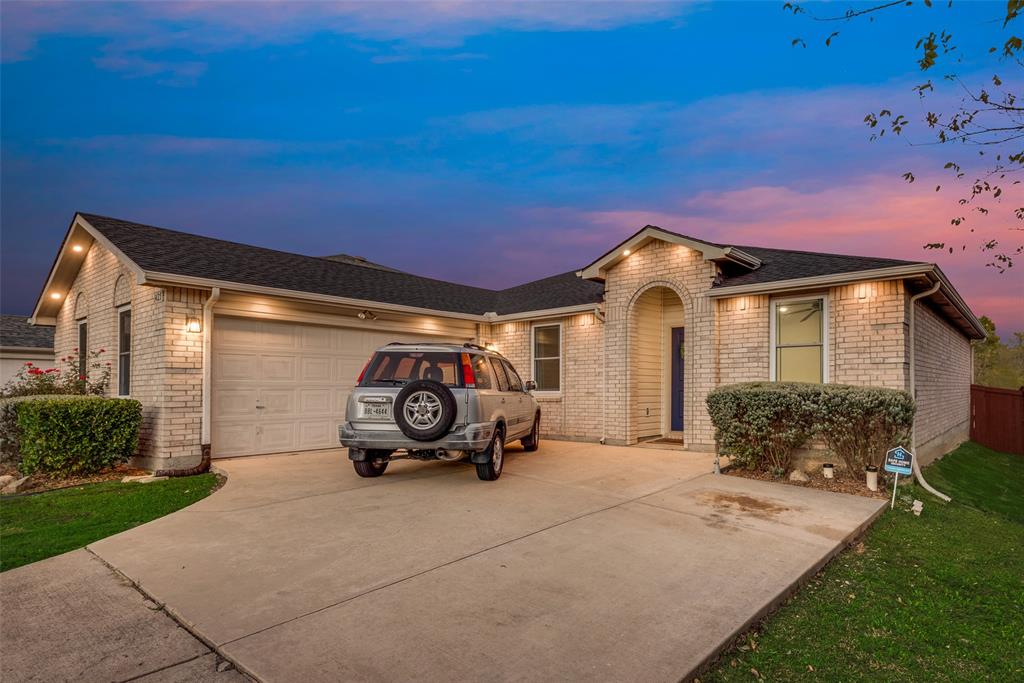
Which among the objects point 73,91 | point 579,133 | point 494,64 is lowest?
point 579,133

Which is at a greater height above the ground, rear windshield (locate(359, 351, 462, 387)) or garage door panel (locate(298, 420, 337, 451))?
rear windshield (locate(359, 351, 462, 387))

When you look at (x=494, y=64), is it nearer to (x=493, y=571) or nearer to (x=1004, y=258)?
(x=1004, y=258)

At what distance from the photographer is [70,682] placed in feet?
8.43

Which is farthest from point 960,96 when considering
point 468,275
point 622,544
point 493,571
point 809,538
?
point 468,275

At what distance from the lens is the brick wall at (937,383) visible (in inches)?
361

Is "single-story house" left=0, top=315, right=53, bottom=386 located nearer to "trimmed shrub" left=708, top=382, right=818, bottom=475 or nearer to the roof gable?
the roof gable

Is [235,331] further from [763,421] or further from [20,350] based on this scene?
[20,350]

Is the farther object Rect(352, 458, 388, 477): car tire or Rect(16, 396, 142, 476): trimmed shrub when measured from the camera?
Rect(16, 396, 142, 476): trimmed shrub

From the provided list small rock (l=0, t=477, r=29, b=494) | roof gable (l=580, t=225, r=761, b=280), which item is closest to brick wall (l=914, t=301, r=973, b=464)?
roof gable (l=580, t=225, r=761, b=280)

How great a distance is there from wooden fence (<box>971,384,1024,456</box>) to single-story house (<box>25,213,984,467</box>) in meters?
3.84

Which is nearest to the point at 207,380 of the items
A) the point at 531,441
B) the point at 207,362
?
the point at 207,362

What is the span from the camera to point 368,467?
7.68m

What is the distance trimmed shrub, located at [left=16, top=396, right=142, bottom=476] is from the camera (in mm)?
7754

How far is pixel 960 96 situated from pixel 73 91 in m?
36.8
